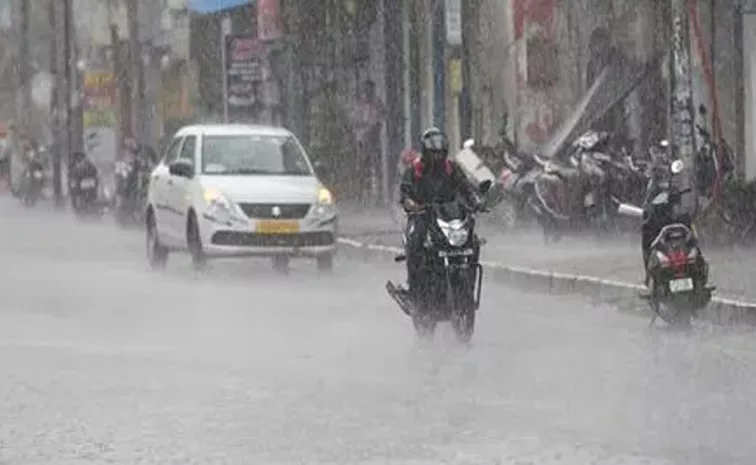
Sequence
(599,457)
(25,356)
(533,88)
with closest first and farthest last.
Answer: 1. (599,457)
2. (25,356)
3. (533,88)

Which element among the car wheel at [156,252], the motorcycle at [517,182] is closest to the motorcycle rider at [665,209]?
the car wheel at [156,252]

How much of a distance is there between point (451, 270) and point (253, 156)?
9513 mm

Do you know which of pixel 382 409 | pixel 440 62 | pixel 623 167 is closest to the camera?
pixel 382 409

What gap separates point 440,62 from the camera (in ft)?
101

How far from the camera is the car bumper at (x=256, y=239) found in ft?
77.0

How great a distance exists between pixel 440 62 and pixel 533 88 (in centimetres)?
316

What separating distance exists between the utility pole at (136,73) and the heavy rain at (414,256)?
7.79 feet

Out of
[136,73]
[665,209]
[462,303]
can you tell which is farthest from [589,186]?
[136,73]

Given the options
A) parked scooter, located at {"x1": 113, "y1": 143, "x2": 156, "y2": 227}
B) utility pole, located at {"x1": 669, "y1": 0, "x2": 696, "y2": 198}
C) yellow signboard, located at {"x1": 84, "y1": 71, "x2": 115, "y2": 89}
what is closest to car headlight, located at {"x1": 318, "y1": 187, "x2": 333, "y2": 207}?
utility pole, located at {"x1": 669, "y1": 0, "x2": 696, "y2": 198}

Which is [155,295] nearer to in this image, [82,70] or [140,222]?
[140,222]

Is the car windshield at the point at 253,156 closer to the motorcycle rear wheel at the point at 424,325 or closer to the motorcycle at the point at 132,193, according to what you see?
the motorcycle rear wheel at the point at 424,325

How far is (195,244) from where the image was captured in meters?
24.0

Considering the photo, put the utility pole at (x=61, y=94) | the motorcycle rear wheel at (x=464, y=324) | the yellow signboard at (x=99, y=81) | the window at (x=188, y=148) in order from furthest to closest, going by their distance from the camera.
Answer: the yellow signboard at (x=99, y=81) < the utility pole at (x=61, y=94) < the window at (x=188, y=148) < the motorcycle rear wheel at (x=464, y=324)

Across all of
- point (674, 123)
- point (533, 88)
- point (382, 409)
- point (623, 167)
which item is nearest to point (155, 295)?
point (674, 123)
